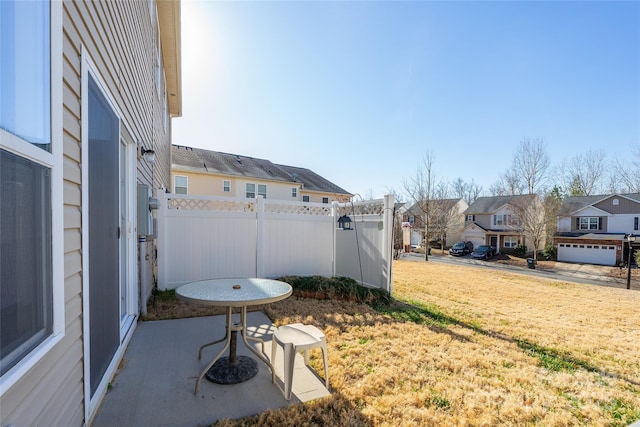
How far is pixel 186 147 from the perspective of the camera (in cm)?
1836

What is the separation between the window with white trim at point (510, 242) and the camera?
27.6m

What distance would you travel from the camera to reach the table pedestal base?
8.21 feet

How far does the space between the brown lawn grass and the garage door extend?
22.3 meters

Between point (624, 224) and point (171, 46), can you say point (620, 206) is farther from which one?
point (171, 46)

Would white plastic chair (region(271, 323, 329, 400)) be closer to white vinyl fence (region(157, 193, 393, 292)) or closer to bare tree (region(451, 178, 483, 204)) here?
white vinyl fence (region(157, 193, 393, 292))

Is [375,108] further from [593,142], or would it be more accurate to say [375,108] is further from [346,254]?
[593,142]

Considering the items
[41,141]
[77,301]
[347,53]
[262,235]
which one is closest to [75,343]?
[77,301]

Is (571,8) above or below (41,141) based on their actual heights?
above

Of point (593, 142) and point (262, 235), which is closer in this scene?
point (262, 235)

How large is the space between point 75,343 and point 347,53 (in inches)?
339

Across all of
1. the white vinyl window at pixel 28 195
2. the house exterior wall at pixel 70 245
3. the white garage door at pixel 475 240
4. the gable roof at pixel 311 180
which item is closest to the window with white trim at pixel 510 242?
the white garage door at pixel 475 240

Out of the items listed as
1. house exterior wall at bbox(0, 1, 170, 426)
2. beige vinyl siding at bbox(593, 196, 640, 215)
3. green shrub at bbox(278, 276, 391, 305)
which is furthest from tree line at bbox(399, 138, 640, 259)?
house exterior wall at bbox(0, 1, 170, 426)

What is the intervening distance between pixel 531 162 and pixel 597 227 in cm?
729

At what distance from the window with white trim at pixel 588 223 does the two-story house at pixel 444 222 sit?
9.55 meters
